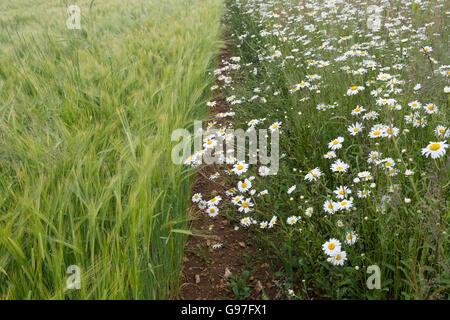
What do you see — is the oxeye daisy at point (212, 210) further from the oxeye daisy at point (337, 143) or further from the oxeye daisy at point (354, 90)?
the oxeye daisy at point (354, 90)

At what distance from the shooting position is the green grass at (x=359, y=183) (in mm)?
1243

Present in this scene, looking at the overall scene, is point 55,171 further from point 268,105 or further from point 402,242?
point 268,105

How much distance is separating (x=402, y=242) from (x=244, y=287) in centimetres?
73

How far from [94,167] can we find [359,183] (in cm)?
120

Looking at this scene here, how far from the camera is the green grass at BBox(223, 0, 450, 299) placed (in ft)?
4.08

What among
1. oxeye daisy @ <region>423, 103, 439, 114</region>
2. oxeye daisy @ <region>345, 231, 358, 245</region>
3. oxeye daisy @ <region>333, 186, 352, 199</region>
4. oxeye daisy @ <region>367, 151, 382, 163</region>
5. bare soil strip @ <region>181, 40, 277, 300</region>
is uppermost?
oxeye daisy @ <region>423, 103, 439, 114</region>

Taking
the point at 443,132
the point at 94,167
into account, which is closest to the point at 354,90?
the point at 443,132

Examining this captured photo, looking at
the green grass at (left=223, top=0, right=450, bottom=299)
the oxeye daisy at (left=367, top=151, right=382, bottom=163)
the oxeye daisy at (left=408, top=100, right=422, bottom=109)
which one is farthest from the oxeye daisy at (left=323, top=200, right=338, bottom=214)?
the oxeye daisy at (left=408, top=100, right=422, bottom=109)

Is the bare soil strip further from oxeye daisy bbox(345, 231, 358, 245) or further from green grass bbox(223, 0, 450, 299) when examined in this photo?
oxeye daisy bbox(345, 231, 358, 245)

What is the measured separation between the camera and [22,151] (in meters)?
1.48

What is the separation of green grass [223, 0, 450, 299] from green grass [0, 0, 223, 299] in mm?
554

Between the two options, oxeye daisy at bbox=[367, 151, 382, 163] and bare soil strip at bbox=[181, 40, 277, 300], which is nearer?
oxeye daisy at bbox=[367, 151, 382, 163]

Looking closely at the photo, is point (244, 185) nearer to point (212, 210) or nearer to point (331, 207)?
point (212, 210)
